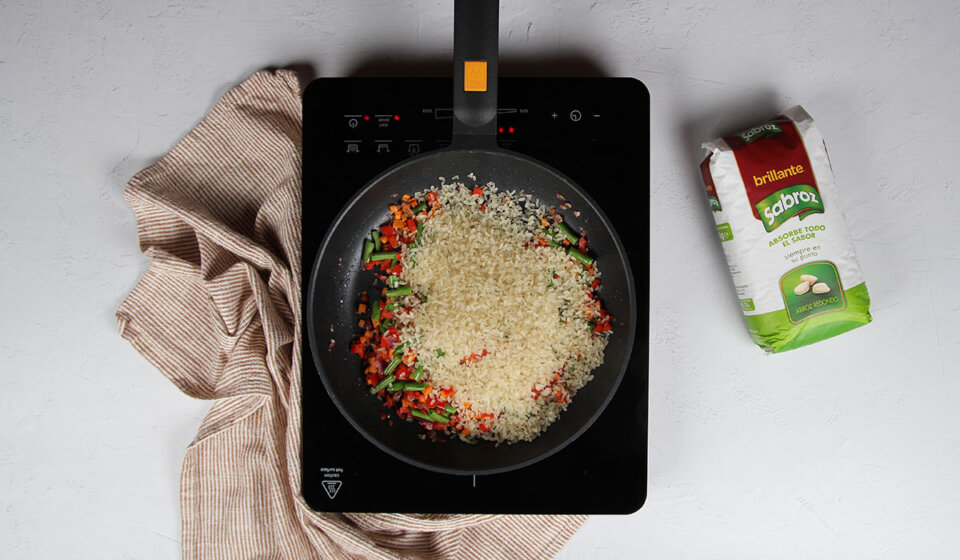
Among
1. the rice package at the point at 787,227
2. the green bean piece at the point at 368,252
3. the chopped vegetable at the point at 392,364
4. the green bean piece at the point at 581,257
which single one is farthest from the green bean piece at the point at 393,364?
the rice package at the point at 787,227

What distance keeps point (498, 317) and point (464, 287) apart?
0.05 metres

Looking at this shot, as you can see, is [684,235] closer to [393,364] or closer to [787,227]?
[787,227]

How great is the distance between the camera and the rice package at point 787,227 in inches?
29.8

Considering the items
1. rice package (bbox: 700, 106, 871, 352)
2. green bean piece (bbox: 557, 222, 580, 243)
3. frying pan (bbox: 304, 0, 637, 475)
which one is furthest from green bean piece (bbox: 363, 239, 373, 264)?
rice package (bbox: 700, 106, 871, 352)

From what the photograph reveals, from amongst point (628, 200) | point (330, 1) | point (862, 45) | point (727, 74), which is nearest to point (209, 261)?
point (330, 1)

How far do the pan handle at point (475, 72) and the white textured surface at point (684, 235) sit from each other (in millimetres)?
181

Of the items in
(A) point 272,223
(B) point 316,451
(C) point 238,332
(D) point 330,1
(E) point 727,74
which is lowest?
(B) point 316,451

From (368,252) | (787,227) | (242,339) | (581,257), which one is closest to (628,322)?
(581,257)

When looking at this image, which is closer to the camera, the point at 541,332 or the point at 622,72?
the point at 541,332

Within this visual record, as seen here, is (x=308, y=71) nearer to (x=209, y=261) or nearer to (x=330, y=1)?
(x=330, y=1)

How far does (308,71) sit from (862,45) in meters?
0.74

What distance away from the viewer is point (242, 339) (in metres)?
0.82

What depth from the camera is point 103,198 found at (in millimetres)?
879

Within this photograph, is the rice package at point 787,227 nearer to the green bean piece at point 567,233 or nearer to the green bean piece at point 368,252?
the green bean piece at point 567,233
